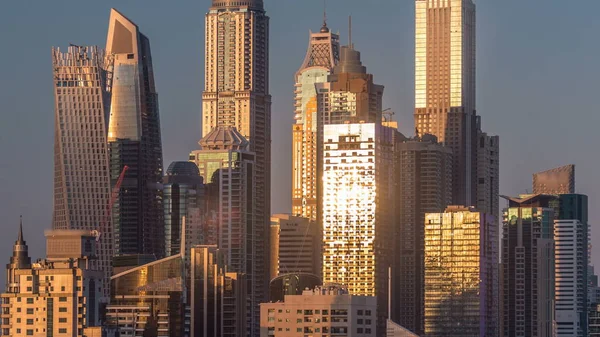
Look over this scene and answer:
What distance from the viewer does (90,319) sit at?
199 meters

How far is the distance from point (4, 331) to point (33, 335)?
2779 mm

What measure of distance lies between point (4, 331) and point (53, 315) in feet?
15.4

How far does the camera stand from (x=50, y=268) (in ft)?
653

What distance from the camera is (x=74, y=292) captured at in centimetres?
19738

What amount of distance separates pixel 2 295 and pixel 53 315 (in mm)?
5683

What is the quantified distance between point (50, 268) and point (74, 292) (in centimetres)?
350

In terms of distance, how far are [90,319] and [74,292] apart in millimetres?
3382

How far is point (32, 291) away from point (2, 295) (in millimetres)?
2900

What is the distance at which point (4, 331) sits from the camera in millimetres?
196875

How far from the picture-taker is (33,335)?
19612cm

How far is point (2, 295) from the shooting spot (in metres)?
199

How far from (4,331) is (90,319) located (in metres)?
7.82

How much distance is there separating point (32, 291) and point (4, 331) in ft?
14.3
